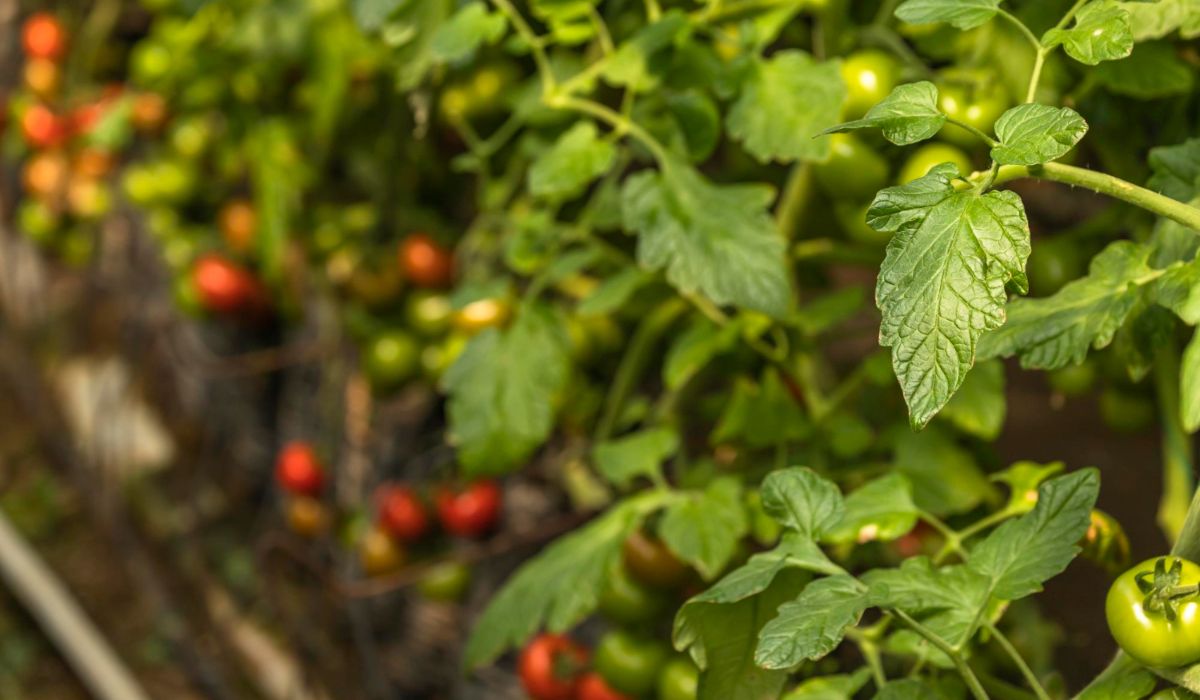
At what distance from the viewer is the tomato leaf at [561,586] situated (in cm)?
76

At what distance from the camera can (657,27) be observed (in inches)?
29.2

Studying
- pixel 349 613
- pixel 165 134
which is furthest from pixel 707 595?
pixel 165 134

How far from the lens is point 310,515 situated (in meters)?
1.65

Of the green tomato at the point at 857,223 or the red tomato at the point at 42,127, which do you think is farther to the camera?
the red tomato at the point at 42,127

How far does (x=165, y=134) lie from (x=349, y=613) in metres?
0.86

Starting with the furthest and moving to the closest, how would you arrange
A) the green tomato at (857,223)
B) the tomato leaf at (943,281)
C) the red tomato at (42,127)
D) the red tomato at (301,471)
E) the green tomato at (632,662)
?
the red tomato at (42,127), the red tomato at (301,471), the green tomato at (632,662), the green tomato at (857,223), the tomato leaf at (943,281)

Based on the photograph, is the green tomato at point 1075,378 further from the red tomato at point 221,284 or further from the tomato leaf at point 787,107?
the red tomato at point 221,284

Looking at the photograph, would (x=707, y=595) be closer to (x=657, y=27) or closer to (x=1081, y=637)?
(x=657, y=27)

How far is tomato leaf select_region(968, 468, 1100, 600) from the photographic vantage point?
51 cm

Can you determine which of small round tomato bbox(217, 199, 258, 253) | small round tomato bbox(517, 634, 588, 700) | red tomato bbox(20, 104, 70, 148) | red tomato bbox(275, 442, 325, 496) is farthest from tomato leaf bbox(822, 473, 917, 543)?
red tomato bbox(20, 104, 70, 148)

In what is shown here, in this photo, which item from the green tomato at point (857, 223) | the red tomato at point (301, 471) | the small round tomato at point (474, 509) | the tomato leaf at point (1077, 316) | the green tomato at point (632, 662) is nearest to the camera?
the tomato leaf at point (1077, 316)

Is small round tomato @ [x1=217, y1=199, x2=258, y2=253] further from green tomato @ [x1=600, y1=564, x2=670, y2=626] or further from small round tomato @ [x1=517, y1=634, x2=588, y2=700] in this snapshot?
green tomato @ [x1=600, y1=564, x2=670, y2=626]

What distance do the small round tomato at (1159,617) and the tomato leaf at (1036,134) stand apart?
177 millimetres

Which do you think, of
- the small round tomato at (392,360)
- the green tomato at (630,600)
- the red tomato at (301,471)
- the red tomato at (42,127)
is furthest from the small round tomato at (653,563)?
the red tomato at (42,127)
